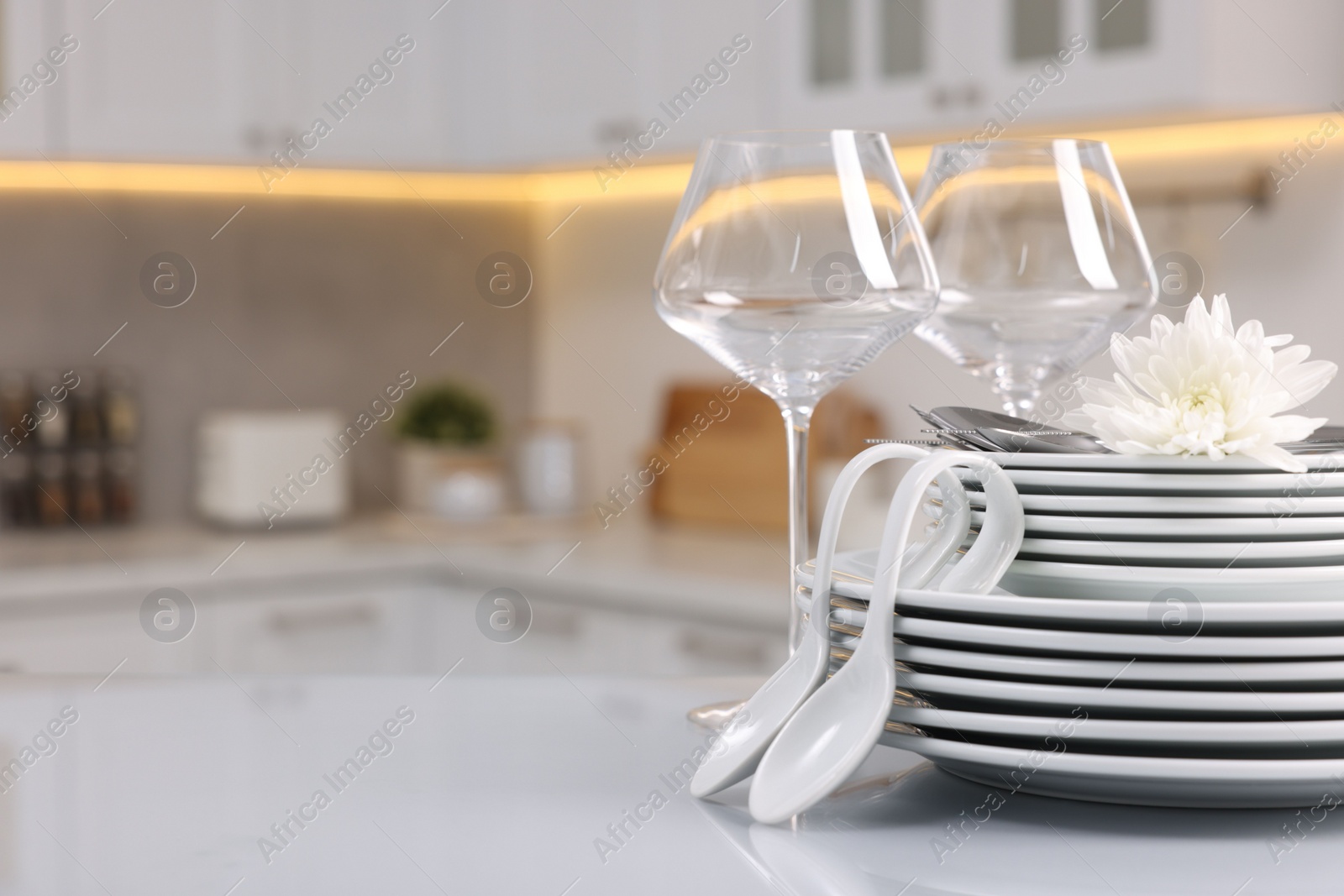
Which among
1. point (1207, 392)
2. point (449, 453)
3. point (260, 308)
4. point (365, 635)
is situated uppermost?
point (1207, 392)

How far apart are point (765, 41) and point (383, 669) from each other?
117 cm

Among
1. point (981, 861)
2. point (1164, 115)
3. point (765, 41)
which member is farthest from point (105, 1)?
point (981, 861)

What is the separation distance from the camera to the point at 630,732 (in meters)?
Answer: 0.61

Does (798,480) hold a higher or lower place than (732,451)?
higher

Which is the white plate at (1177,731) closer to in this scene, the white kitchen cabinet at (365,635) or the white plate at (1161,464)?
the white plate at (1161,464)

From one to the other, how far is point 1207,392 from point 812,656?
0.16m

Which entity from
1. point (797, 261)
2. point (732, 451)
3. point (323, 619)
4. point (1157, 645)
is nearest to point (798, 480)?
point (797, 261)

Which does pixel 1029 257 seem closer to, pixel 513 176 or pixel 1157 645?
pixel 1157 645

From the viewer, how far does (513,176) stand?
10.2 feet

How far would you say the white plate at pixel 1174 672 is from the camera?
437mm

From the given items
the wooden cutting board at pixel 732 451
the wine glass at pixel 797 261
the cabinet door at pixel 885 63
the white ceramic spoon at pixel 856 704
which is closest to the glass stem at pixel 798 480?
the wine glass at pixel 797 261

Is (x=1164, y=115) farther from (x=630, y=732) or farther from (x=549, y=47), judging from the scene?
(x=630, y=732)

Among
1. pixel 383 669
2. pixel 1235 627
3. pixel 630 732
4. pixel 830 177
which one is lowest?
pixel 383 669

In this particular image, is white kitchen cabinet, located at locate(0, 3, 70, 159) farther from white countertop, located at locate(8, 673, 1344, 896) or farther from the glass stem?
the glass stem
